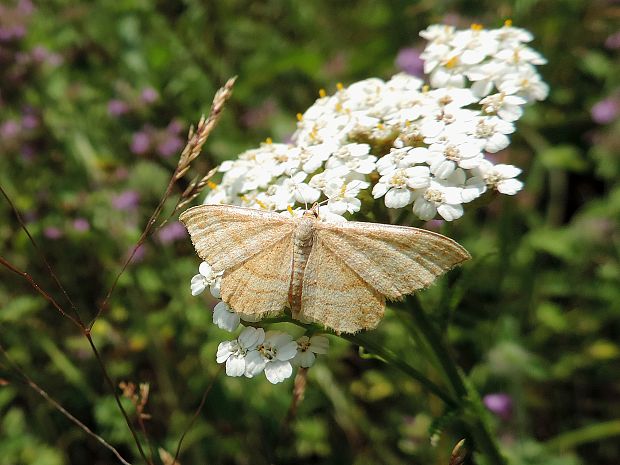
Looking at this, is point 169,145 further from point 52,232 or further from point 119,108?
point 52,232

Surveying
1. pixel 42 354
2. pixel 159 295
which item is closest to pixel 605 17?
pixel 159 295

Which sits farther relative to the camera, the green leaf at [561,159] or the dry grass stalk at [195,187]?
the green leaf at [561,159]

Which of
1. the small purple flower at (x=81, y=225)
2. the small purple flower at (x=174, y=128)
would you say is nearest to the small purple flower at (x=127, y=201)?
the small purple flower at (x=81, y=225)

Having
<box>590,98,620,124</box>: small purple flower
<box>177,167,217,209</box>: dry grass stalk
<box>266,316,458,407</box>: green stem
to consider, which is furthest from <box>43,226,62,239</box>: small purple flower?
<box>590,98,620,124</box>: small purple flower

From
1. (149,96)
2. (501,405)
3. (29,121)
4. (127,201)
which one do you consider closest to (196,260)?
(127,201)

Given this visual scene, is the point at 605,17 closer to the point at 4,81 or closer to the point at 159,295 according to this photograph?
the point at 159,295

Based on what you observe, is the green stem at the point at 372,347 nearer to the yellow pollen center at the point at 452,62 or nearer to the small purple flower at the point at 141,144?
the yellow pollen center at the point at 452,62
